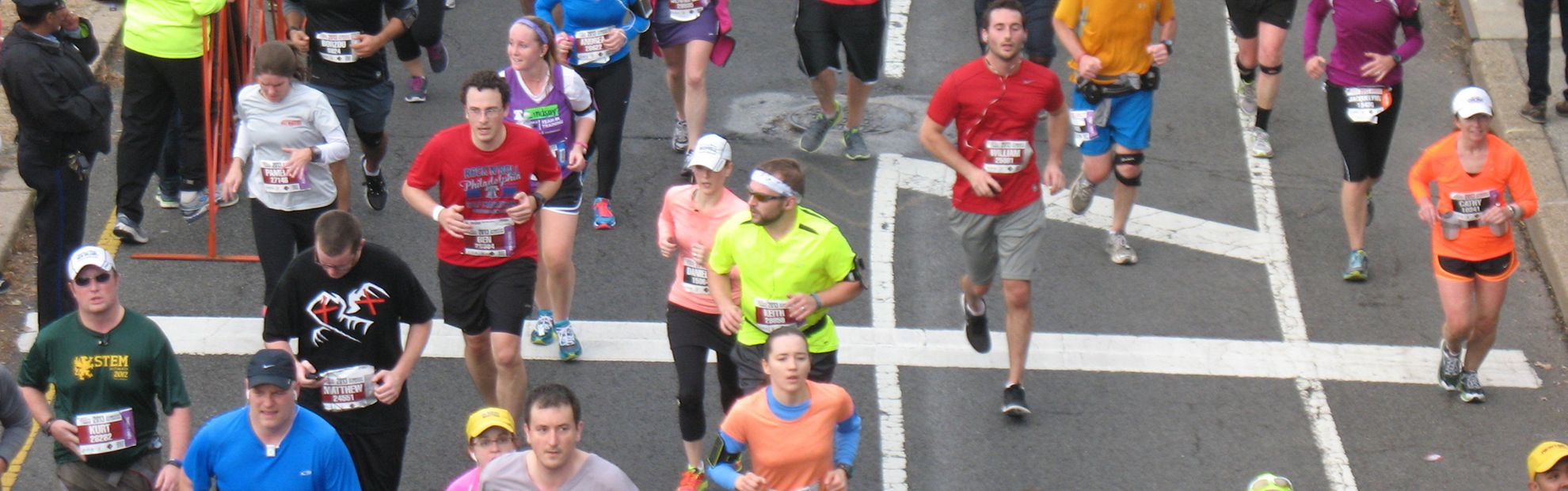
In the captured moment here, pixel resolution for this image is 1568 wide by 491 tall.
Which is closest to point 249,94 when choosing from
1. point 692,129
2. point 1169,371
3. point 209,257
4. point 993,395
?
point 209,257

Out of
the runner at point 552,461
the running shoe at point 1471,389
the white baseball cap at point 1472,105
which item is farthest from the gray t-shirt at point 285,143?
the running shoe at point 1471,389

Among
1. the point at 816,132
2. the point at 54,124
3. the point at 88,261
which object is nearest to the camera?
the point at 88,261

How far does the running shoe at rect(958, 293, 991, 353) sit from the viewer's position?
890 centimetres

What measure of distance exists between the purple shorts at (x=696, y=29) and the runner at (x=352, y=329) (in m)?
3.91

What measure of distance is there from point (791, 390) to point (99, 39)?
7.68m

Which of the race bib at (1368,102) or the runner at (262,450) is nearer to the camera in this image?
the runner at (262,450)

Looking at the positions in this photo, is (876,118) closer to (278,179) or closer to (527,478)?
(278,179)

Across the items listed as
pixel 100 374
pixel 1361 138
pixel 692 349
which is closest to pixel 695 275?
pixel 692 349

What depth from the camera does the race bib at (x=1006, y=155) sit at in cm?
834

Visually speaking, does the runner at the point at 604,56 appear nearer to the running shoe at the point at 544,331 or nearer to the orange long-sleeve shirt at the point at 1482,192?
the running shoe at the point at 544,331

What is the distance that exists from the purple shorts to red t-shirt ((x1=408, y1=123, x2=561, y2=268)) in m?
2.84

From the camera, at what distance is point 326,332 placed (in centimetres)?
696

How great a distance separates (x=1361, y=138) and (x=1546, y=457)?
3619mm

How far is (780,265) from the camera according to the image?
23.4 feet
